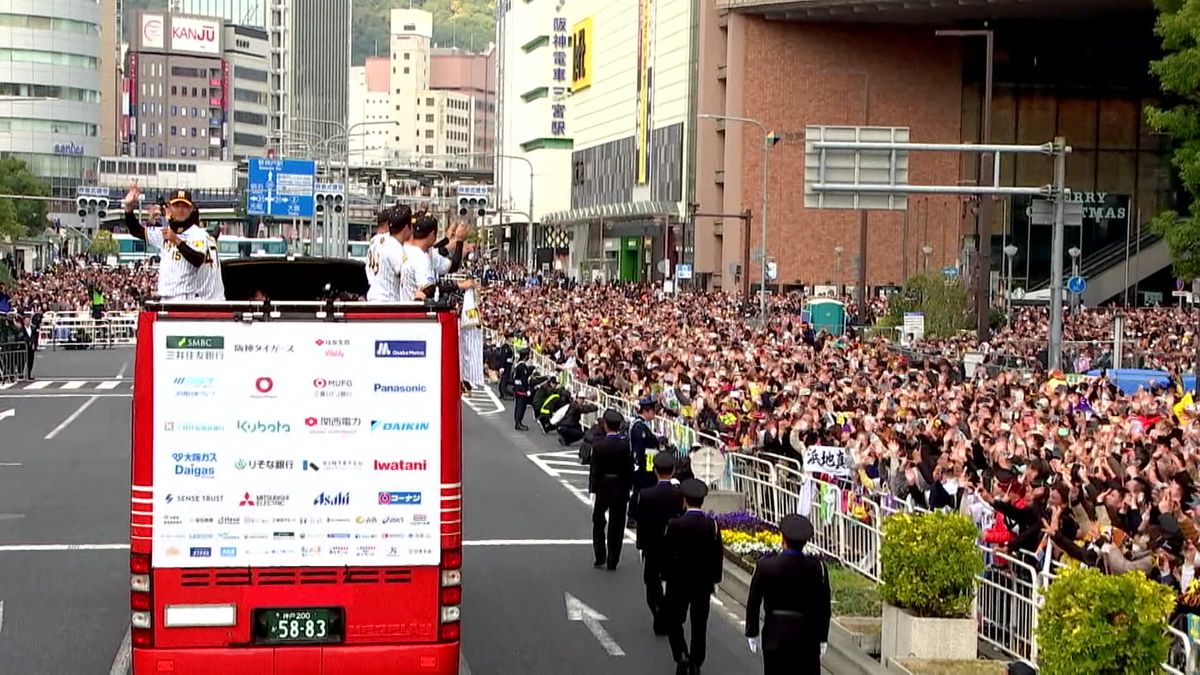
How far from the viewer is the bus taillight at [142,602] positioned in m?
10.2

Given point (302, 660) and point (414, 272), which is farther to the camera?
point (414, 272)

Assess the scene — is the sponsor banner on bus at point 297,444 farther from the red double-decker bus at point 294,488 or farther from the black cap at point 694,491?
the black cap at point 694,491

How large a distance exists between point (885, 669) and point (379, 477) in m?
4.35

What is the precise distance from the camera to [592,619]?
50.6 ft

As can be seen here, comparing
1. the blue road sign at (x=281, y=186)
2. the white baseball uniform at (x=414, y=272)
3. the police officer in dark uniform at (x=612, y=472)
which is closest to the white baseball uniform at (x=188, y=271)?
the white baseball uniform at (x=414, y=272)

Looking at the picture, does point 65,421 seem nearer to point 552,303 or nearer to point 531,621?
point 531,621

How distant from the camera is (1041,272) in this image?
3649 inches

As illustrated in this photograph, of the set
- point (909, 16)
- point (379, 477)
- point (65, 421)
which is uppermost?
point (909, 16)

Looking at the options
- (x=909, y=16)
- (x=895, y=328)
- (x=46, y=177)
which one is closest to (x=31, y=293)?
(x=895, y=328)

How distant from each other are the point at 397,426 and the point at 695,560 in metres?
3.20

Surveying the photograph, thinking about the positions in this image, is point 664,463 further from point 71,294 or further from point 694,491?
point 71,294

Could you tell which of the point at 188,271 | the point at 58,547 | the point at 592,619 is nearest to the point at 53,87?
the point at 58,547

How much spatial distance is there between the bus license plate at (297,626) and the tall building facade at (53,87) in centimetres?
13820

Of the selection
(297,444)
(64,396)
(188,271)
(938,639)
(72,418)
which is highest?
(188,271)
